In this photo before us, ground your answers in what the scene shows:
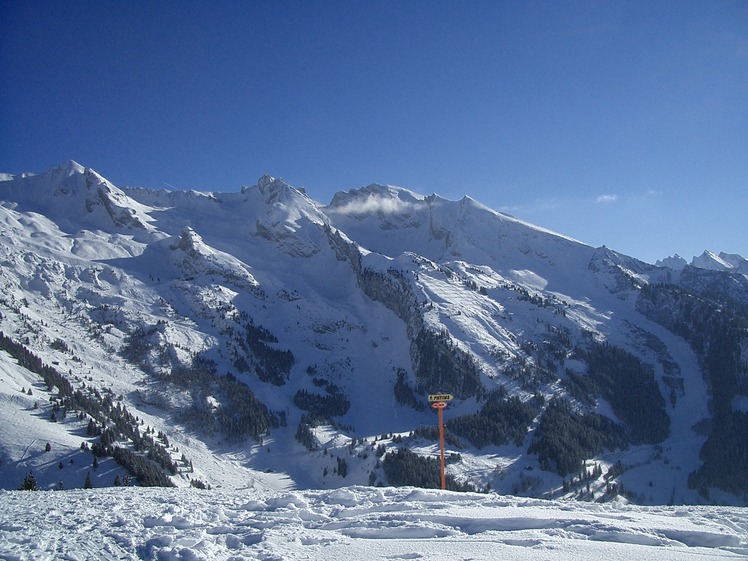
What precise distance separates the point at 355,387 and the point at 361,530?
13977cm

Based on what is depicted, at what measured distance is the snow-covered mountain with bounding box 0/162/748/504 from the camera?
101 m

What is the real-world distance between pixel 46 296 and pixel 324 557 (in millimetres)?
171230

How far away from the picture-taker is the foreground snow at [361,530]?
17.8m

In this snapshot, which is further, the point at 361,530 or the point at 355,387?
the point at 355,387

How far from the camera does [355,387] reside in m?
159

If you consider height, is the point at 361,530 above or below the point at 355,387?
below

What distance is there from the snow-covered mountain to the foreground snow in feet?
202

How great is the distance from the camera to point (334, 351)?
175250 mm

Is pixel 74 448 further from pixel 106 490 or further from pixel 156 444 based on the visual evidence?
pixel 106 490

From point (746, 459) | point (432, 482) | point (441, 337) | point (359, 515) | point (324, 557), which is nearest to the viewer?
point (324, 557)

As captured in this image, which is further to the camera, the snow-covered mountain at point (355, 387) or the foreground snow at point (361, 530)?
the snow-covered mountain at point (355, 387)

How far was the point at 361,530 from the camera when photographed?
20938 mm

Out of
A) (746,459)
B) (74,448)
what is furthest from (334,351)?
(746,459)

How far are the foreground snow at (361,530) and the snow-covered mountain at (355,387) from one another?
6171 centimetres
